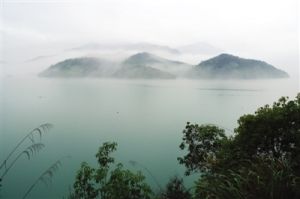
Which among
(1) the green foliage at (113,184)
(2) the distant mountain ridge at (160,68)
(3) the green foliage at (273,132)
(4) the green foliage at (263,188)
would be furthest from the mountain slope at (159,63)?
(4) the green foliage at (263,188)

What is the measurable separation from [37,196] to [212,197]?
42.5ft

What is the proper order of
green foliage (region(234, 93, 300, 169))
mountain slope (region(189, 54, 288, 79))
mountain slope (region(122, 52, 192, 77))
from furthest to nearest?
mountain slope (region(122, 52, 192, 77)) < mountain slope (region(189, 54, 288, 79)) < green foliage (region(234, 93, 300, 169))

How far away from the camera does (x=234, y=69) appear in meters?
89.3

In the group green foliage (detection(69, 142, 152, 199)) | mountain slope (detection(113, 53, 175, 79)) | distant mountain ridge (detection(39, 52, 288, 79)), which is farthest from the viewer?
mountain slope (detection(113, 53, 175, 79))

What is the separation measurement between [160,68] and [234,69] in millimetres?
21975

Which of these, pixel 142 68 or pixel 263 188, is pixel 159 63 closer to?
pixel 142 68

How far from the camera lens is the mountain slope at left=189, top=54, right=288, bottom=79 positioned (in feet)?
286

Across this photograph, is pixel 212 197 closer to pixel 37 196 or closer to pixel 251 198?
pixel 251 198

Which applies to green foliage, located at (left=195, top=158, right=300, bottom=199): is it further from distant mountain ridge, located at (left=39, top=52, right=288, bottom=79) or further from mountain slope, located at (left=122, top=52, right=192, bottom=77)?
mountain slope, located at (left=122, top=52, right=192, bottom=77)

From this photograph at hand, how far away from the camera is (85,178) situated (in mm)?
4453

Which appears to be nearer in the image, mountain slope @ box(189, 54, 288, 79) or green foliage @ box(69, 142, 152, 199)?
green foliage @ box(69, 142, 152, 199)

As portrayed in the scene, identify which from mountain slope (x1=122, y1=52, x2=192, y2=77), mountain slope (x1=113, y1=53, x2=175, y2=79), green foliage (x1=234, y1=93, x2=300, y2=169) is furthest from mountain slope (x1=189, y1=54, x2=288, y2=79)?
green foliage (x1=234, y1=93, x2=300, y2=169)

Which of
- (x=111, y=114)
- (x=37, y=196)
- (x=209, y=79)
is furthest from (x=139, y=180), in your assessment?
(x=209, y=79)

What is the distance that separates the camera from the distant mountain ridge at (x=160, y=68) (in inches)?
3501
